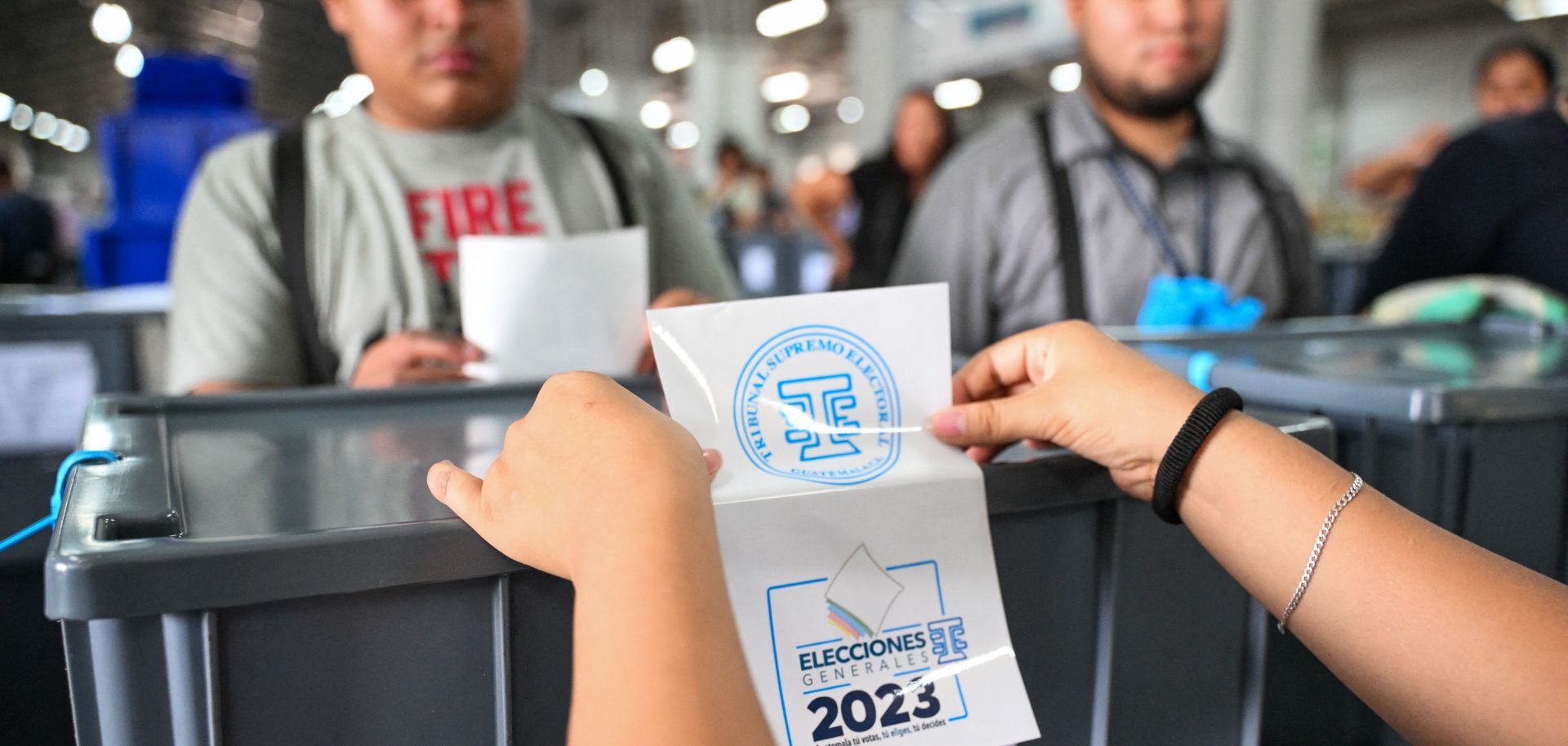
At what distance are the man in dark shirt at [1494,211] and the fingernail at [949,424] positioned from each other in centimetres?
189

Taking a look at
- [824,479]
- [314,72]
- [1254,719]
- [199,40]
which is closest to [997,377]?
[824,479]

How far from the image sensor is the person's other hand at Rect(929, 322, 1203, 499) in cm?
59

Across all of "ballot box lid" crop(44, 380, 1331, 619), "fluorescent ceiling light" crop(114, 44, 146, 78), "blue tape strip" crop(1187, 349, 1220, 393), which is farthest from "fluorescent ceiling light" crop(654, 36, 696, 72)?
"ballot box lid" crop(44, 380, 1331, 619)

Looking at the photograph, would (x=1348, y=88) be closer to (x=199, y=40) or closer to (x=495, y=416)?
(x=495, y=416)

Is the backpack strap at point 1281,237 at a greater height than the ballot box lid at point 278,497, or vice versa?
the backpack strap at point 1281,237

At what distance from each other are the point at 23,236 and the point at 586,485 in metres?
6.89

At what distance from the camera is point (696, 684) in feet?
1.30

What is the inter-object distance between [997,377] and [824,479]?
0.20 metres

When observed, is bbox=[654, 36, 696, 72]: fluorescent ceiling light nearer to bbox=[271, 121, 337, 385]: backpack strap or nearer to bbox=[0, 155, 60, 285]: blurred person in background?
bbox=[0, 155, 60, 285]: blurred person in background

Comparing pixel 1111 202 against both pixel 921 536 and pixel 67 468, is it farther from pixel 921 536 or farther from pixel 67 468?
pixel 67 468

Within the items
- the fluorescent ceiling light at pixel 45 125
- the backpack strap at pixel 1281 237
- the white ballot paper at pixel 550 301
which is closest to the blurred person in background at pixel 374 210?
the white ballot paper at pixel 550 301

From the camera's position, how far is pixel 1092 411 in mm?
604

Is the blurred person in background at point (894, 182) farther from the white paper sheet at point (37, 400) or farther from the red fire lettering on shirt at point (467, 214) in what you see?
the white paper sheet at point (37, 400)

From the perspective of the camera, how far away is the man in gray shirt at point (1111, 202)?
1.61m
